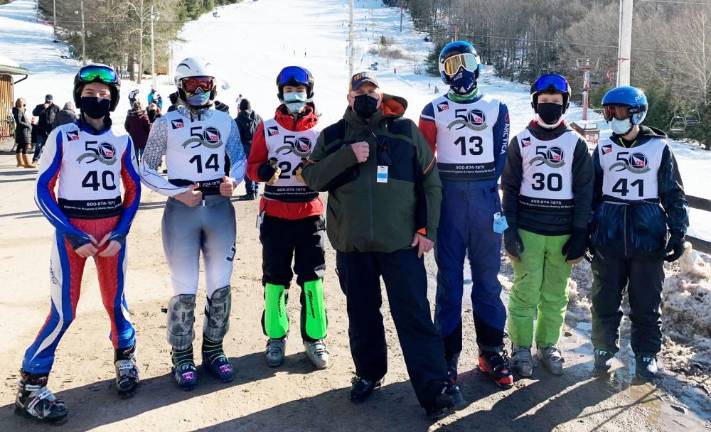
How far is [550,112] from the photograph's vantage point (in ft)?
15.4

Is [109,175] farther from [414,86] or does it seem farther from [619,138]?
[414,86]

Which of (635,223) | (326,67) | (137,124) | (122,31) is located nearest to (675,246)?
(635,223)

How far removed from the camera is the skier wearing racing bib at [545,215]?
185 inches

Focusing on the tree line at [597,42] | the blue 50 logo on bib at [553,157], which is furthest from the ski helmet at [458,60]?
the tree line at [597,42]

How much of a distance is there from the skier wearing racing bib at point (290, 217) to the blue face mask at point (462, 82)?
3.66 ft

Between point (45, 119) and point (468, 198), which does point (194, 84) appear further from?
point (45, 119)

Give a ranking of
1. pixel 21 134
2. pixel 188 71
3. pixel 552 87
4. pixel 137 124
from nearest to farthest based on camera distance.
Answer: pixel 188 71 < pixel 552 87 < pixel 137 124 < pixel 21 134

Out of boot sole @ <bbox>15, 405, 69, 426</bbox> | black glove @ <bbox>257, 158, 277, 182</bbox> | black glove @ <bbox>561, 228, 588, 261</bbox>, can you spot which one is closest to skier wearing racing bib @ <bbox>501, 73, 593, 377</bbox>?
black glove @ <bbox>561, 228, 588, 261</bbox>

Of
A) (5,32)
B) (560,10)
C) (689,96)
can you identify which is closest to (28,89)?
(5,32)

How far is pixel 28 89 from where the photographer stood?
147 ft

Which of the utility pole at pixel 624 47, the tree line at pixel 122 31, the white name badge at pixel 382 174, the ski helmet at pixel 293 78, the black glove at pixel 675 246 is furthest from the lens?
the tree line at pixel 122 31

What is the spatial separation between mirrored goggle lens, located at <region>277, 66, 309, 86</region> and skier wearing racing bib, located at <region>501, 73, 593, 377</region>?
5.64ft

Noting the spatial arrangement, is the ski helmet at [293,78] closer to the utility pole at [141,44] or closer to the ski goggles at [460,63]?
the ski goggles at [460,63]

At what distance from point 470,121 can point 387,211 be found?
1.07 meters
